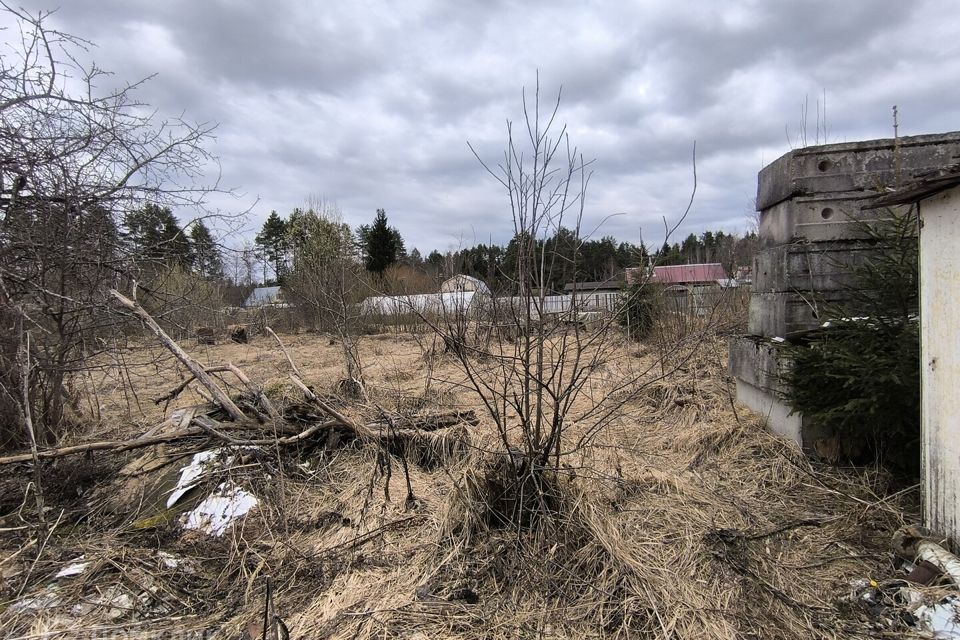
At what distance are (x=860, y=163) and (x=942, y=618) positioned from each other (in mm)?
3269

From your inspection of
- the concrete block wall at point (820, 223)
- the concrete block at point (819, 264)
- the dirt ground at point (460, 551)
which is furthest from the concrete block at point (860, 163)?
the dirt ground at point (460, 551)

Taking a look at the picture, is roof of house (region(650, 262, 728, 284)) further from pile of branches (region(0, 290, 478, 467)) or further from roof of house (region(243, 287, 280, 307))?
roof of house (region(243, 287, 280, 307))

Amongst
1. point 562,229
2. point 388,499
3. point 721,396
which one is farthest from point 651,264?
point 721,396

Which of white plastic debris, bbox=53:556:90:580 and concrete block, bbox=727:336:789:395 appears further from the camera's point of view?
concrete block, bbox=727:336:789:395

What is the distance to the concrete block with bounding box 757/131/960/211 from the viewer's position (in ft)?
12.1

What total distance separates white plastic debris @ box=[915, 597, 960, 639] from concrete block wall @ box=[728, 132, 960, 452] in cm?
167

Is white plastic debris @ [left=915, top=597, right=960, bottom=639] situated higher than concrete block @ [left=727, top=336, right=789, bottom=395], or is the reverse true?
concrete block @ [left=727, top=336, right=789, bottom=395]

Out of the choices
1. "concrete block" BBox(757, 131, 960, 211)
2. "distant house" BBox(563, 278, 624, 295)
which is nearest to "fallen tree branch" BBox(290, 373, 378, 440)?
"distant house" BBox(563, 278, 624, 295)

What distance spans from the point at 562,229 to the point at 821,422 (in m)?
2.23

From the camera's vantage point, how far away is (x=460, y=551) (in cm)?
262

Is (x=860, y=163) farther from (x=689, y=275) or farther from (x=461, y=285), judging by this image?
(x=689, y=275)

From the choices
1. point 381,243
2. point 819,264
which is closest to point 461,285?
point 819,264

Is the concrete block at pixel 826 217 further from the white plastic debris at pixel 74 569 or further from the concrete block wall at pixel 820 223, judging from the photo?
the white plastic debris at pixel 74 569

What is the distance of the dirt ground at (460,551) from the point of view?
217 cm
